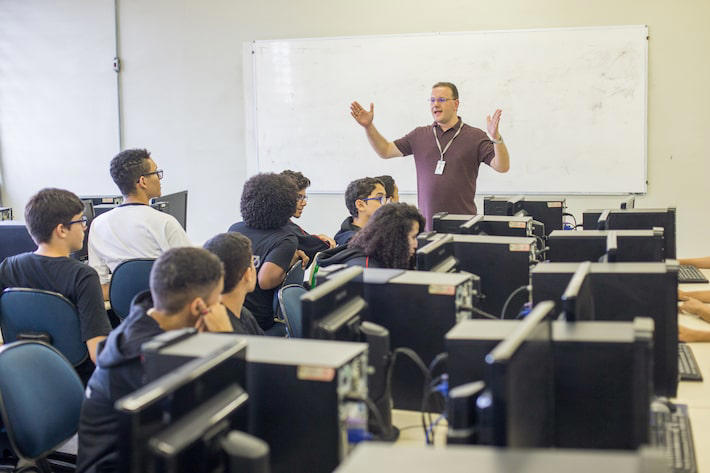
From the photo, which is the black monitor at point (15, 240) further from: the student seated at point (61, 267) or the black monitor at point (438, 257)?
the black monitor at point (438, 257)

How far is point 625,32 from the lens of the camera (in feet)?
18.0

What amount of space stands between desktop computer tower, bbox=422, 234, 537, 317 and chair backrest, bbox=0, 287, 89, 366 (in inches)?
54.3

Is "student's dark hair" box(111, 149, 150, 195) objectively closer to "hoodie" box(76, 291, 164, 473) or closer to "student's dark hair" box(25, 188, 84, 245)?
"student's dark hair" box(25, 188, 84, 245)

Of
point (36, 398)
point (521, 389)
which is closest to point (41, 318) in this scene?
point (36, 398)

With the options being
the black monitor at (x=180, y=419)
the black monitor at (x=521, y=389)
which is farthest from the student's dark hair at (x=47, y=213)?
the black monitor at (x=521, y=389)

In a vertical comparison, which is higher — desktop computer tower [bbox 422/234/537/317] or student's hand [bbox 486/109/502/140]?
student's hand [bbox 486/109/502/140]

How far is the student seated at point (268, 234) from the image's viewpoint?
328 cm

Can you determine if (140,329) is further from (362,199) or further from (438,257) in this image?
(362,199)

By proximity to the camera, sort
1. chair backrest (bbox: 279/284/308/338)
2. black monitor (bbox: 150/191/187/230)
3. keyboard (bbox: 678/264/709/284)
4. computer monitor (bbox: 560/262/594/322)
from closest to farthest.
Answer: computer monitor (bbox: 560/262/594/322)
chair backrest (bbox: 279/284/308/338)
keyboard (bbox: 678/264/709/284)
black monitor (bbox: 150/191/187/230)

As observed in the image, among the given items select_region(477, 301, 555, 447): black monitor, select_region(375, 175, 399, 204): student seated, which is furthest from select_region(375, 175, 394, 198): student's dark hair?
select_region(477, 301, 555, 447): black monitor

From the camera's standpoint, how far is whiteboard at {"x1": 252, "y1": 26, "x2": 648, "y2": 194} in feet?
18.3

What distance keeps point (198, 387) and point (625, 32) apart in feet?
16.6

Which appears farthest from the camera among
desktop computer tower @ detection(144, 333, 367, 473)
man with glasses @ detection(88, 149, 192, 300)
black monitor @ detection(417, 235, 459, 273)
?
man with glasses @ detection(88, 149, 192, 300)

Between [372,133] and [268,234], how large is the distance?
4.83 ft
